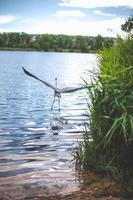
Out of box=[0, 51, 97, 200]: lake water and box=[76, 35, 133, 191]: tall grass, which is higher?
box=[76, 35, 133, 191]: tall grass

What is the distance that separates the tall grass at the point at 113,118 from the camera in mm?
8867

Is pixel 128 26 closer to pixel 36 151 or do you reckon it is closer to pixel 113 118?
pixel 113 118

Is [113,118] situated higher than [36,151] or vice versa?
[113,118]

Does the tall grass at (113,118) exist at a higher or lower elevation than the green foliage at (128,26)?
lower

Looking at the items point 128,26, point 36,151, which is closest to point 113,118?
point 128,26

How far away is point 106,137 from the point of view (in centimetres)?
911

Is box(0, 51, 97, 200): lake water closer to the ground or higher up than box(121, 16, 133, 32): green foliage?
closer to the ground

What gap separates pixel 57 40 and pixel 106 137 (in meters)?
191

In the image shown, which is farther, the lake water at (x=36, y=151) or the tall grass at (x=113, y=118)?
the lake water at (x=36, y=151)

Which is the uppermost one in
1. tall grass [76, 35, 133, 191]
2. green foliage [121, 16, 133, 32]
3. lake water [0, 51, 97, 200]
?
green foliage [121, 16, 133, 32]

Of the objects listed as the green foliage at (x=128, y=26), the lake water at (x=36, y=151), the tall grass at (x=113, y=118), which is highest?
the green foliage at (x=128, y=26)

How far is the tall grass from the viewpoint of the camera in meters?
8.87

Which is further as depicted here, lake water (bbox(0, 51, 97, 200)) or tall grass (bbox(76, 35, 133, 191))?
lake water (bbox(0, 51, 97, 200))

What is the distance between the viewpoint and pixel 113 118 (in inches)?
358
